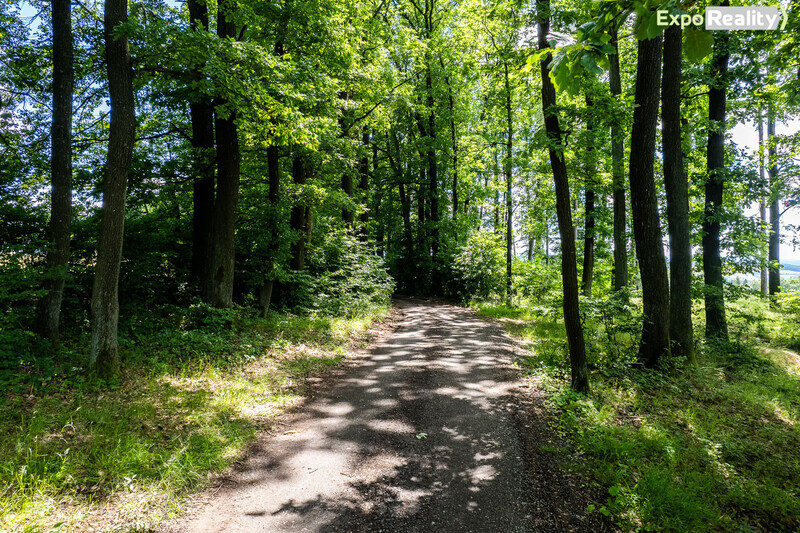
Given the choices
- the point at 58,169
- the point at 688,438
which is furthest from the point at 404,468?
the point at 58,169

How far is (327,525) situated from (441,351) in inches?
232

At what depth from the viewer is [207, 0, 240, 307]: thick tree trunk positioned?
9.00 m

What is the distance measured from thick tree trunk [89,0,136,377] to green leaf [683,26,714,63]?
7225 mm

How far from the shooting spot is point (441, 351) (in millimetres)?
8969

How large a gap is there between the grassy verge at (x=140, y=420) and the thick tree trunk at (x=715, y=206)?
33.7ft

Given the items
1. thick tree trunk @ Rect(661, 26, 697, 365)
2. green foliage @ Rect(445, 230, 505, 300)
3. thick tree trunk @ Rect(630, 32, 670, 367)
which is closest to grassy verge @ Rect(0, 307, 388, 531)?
thick tree trunk @ Rect(630, 32, 670, 367)

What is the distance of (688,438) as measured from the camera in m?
4.81

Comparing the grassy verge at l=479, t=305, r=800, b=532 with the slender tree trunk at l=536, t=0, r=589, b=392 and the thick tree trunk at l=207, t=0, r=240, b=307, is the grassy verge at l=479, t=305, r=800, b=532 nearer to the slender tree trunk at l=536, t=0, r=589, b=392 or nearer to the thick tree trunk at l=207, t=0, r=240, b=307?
the slender tree trunk at l=536, t=0, r=589, b=392

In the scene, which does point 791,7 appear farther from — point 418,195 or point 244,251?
point 418,195

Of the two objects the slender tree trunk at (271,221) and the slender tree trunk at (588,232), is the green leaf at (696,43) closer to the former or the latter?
the slender tree trunk at (271,221)

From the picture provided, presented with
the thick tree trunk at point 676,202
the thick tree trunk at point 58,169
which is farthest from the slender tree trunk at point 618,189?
the thick tree trunk at point 58,169

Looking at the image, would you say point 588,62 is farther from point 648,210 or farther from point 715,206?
point 715,206

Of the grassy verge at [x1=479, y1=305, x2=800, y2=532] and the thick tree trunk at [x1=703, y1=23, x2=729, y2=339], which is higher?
the thick tree trunk at [x1=703, y1=23, x2=729, y2=339]

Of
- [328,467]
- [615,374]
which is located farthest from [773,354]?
[328,467]
